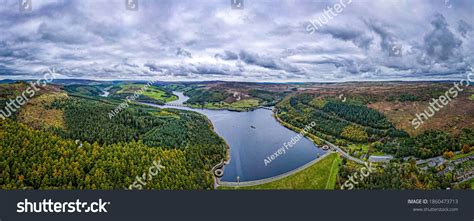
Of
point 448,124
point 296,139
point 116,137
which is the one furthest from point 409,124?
point 116,137

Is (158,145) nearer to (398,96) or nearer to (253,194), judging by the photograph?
(253,194)

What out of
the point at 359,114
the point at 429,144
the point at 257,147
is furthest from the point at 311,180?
the point at 359,114

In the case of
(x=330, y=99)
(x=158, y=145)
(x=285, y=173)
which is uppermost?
(x=330, y=99)

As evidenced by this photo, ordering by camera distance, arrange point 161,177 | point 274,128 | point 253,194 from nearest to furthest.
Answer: point 253,194 → point 161,177 → point 274,128

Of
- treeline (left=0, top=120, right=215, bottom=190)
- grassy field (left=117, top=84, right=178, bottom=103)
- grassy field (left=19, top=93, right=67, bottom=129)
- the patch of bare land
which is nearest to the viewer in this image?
treeline (left=0, top=120, right=215, bottom=190)
